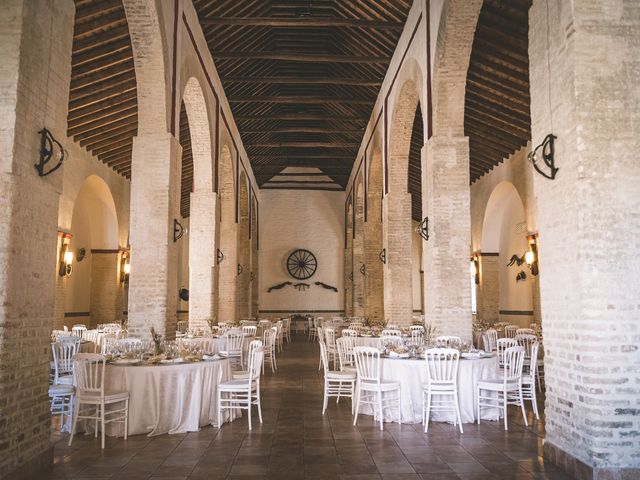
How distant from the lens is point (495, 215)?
51.2ft

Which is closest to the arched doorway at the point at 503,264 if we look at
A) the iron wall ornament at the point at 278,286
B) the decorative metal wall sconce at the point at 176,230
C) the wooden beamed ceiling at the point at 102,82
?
the iron wall ornament at the point at 278,286

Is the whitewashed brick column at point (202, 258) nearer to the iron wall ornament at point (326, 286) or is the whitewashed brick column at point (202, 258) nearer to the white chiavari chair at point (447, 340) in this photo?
the white chiavari chair at point (447, 340)

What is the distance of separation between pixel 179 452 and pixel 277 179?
18.8 metres

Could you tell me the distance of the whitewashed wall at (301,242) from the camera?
Answer: 2284 cm

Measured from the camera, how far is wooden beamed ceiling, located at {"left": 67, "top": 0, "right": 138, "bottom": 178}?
8.59 meters

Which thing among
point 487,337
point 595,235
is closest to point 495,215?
point 487,337

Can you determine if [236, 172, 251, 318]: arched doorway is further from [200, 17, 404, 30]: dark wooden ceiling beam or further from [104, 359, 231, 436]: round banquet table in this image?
[104, 359, 231, 436]: round banquet table

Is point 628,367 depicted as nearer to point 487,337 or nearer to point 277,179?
point 487,337

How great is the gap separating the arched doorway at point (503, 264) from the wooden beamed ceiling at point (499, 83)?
58.5 inches

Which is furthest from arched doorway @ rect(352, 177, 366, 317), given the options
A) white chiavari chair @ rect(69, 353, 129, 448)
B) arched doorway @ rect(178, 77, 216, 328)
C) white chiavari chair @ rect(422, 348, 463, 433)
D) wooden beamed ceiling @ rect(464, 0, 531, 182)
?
white chiavari chair @ rect(69, 353, 129, 448)

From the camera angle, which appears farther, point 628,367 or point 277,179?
point 277,179

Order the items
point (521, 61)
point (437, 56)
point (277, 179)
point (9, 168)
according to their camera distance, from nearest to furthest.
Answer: point (9, 168) < point (437, 56) < point (521, 61) < point (277, 179)

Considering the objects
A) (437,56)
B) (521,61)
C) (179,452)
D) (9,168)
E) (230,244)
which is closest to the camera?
(9,168)

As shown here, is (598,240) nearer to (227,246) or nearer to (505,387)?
(505,387)
